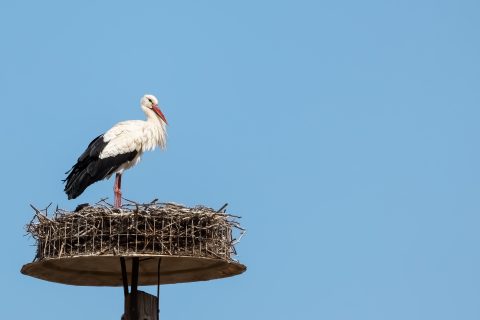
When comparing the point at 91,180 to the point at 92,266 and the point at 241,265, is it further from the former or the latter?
the point at 241,265

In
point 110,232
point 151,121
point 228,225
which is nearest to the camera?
point 110,232

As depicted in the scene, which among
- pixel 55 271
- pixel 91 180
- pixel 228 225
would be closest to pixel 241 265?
pixel 228 225

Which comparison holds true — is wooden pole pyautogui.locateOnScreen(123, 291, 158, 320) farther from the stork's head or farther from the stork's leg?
the stork's head

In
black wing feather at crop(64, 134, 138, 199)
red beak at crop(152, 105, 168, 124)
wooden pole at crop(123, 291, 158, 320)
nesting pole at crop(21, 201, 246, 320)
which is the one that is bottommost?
wooden pole at crop(123, 291, 158, 320)

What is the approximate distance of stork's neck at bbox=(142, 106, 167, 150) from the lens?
16.3 meters

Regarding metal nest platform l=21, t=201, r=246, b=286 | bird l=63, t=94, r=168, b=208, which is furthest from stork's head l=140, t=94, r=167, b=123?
metal nest platform l=21, t=201, r=246, b=286

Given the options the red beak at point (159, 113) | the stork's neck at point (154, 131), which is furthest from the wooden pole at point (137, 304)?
the red beak at point (159, 113)

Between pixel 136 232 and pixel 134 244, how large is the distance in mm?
139

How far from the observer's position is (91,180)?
49.4 ft

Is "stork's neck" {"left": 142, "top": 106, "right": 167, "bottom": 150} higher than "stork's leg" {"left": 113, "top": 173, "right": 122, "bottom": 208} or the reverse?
higher

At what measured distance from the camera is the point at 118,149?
15711 mm

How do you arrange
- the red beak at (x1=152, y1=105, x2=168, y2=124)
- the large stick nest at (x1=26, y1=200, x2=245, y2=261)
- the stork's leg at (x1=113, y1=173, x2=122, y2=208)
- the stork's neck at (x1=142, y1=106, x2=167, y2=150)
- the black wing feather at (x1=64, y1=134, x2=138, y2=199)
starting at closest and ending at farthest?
the large stick nest at (x1=26, y1=200, x2=245, y2=261), the black wing feather at (x1=64, y1=134, x2=138, y2=199), the stork's leg at (x1=113, y1=173, x2=122, y2=208), the stork's neck at (x1=142, y1=106, x2=167, y2=150), the red beak at (x1=152, y1=105, x2=168, y2=124)

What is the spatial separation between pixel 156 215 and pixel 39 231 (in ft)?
5.23

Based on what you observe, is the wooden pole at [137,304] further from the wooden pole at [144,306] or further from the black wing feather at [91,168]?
the black wing feather at [91,168]
